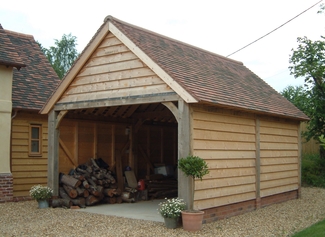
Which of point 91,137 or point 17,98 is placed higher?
point 17,98

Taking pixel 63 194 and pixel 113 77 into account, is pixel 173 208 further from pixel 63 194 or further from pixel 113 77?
pixel 63 194

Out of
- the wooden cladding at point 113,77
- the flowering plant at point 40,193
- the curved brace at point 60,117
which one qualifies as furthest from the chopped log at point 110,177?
the wooden cladding at point 113,77

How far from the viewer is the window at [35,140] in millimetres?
15573

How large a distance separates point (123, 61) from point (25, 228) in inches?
187

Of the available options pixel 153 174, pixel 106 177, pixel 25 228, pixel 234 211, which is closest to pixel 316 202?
pixel 234 211

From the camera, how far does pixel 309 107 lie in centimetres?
2111

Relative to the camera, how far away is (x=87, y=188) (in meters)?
13.4

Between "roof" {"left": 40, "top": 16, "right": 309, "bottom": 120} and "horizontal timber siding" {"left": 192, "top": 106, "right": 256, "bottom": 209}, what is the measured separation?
45 cm

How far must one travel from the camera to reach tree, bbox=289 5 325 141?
20438 mm

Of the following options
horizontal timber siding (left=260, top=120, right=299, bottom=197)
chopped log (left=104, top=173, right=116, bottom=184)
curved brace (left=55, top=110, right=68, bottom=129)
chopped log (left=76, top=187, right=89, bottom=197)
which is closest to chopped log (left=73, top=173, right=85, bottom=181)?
chopped log (left=76, top=187, right=89, bottom=197)

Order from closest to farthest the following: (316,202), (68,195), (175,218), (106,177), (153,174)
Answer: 1. (175,218)
2. (68,195)
3. (106,177)
4. (316,202)
5. (153,174)

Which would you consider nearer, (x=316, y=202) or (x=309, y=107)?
(x=316, y=202)

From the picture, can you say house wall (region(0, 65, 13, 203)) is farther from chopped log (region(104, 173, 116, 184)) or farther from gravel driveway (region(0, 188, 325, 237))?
chopped log (region(104, 173, 116, 184))

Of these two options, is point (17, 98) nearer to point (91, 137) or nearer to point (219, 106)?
point (91, 137)
